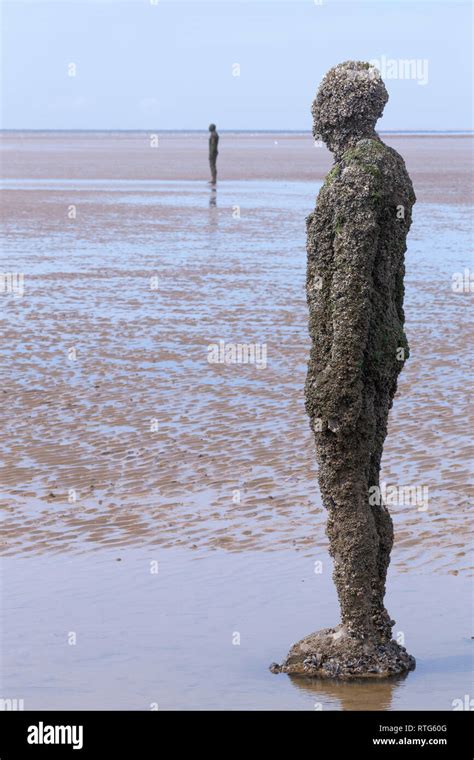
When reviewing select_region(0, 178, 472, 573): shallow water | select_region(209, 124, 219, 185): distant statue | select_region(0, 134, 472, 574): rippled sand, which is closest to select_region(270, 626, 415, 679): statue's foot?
select_region(0, 134, 472, 574): rippled sand

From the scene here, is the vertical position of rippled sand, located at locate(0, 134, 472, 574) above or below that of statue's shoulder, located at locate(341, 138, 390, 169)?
below

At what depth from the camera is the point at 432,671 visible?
6.41m

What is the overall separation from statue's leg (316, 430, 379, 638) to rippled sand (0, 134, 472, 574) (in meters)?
1.54

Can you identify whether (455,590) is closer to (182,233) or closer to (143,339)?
(143,339)

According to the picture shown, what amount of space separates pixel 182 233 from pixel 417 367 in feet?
47.8

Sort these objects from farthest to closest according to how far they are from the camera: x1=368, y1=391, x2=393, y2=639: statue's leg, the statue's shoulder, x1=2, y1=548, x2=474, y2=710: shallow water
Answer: x1=368, y1=391, x2=393, y2=639: statue's leg, the statue's shoulder, x1=2, y1=548, x2=474, y2=710: shallow water

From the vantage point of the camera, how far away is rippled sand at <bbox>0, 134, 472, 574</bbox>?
8844mm

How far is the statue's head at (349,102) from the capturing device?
6355 mm

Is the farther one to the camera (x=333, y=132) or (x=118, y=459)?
(x=118, y=459)

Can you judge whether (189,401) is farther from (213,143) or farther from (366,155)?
(213,143)

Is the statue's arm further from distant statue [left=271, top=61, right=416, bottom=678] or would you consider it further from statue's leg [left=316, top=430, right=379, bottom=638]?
statue's leg [left=316, top=430, right=379, bottom=638]

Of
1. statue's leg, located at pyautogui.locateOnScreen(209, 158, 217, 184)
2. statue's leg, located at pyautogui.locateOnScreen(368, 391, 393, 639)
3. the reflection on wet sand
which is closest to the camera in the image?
the reflection on wet sand

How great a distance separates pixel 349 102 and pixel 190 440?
510 centimetres
